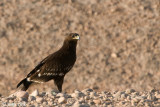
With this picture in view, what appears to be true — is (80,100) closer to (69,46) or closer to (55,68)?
(55,68)

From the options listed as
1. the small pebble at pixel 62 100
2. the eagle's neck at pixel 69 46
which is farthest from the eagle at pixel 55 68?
the small pebble at pixel 62 100

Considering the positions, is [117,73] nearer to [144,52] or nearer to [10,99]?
[144,52]

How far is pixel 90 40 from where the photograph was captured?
19391 mm

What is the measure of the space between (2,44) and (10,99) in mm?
10796

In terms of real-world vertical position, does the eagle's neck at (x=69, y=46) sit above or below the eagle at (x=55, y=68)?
above

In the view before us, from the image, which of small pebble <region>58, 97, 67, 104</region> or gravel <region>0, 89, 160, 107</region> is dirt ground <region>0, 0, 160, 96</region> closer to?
gravel <region>0, 89, 160, 107</region>

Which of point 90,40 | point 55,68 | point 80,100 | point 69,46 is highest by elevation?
point 90,40

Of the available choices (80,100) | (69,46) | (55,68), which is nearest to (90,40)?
(69,46)

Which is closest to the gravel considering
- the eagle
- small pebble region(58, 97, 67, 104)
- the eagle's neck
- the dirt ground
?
small pebble region(58, 97, 67, 104)

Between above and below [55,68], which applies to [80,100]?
below

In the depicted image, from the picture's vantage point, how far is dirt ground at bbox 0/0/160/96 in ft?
56.2

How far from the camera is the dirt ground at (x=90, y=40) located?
56.2ft

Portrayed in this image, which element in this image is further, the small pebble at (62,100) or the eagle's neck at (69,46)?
the eagle's neck at (69,46)

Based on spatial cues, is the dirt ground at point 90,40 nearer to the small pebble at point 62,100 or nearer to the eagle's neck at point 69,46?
the eagle's neck at point 69,46
